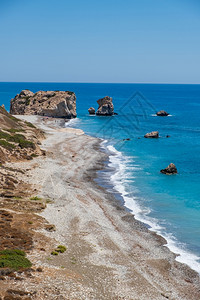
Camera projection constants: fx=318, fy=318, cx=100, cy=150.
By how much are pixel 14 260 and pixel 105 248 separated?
8359mm

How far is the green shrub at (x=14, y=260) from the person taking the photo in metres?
21.8

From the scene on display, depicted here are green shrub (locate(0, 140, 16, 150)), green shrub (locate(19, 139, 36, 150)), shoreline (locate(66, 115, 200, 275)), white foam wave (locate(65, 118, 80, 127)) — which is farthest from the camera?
white foam wave (locate(65, 118, 80, 127))

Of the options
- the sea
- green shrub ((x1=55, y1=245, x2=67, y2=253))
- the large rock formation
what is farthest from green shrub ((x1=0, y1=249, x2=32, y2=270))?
the large rock formation

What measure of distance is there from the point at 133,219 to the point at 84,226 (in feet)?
21.0

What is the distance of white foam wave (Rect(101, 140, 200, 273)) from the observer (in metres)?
27.7

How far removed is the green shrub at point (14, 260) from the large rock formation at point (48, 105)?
331 feet

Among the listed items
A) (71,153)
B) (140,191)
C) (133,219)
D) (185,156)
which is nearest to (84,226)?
(133,219)

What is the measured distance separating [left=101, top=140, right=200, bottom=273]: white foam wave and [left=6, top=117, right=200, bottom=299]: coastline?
0.83 meters

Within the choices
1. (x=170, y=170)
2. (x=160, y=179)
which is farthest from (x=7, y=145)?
(x=170, y=170)

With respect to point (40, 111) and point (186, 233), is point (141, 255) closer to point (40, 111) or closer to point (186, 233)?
point (186, 233)

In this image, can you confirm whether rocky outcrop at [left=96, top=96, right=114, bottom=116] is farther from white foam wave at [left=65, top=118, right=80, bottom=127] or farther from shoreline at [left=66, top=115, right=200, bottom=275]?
shoreline at [left=66, top=115, right=200, bottom=275]

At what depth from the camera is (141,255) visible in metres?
27.4

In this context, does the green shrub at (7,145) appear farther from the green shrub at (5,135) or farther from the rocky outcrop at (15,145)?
the green shrub at (5,135)

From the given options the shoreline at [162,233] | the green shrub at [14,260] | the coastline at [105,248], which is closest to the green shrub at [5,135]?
the coastline at [105,248]
